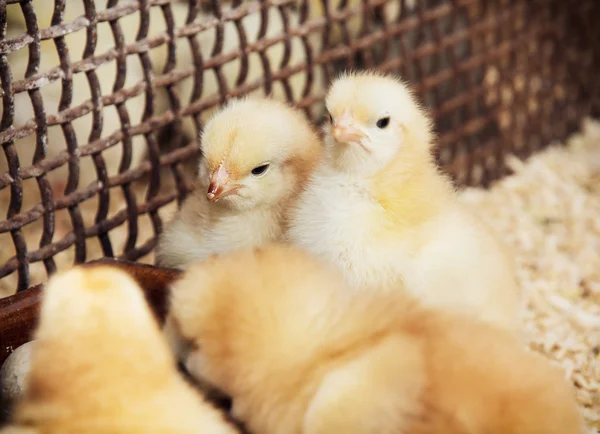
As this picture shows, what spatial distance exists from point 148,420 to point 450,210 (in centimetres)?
65

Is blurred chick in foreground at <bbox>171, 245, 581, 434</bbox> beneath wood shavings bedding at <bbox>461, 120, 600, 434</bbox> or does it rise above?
above

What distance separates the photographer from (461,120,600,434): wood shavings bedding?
1.59 metres

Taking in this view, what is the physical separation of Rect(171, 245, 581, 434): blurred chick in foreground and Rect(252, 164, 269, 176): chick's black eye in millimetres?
312

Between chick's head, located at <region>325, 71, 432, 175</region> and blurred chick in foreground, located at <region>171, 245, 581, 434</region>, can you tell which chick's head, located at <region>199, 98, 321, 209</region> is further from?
blurred chick in foreground, located at <region>171, 245, 581, 434</region>

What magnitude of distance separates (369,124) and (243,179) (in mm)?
237

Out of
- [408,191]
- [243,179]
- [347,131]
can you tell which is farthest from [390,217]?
[243,179]

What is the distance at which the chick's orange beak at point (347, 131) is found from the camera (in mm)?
1197

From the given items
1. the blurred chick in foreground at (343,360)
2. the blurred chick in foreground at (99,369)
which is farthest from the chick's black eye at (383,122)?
the blurred chick in foreground at (99,369)

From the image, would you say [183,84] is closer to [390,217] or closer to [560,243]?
[560,243]

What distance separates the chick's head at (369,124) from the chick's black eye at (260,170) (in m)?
0.12

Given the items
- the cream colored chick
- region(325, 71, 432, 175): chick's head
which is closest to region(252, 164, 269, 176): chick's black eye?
the cream colored chick

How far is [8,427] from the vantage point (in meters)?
0.92

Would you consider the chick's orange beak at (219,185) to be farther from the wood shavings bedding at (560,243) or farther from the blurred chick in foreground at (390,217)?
the wood shavings bedding at (560,243)

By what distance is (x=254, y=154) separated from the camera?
1.29 metres
